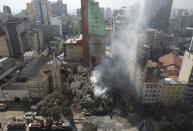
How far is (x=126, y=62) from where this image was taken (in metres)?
26.7

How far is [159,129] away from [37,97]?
16.3 meters

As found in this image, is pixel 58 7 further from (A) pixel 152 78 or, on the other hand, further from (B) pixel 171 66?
(A) pixel 152 78

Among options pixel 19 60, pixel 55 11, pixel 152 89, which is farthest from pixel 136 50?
pixel 55 11

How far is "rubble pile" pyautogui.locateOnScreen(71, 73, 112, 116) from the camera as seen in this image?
1895 centimetres

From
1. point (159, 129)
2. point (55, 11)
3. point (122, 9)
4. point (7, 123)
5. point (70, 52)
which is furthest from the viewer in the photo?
point (55, 11)

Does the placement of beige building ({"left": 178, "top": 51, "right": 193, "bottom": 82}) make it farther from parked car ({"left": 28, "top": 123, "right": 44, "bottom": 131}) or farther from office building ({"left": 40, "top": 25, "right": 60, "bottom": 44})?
office building ({"left": 40, "top": 25, "right": 60, "bottom": 44})

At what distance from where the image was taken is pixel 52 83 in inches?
890

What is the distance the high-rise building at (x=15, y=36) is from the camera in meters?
35.2

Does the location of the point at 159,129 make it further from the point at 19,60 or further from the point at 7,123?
the point at 19,60

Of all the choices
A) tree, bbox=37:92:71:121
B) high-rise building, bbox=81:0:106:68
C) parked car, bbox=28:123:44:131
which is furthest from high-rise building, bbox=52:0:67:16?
parked car, bbox=28:123:44:131

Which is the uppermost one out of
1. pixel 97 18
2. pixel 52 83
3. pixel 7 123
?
pixel 97 18

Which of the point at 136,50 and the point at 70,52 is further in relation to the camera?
the point at 70,52

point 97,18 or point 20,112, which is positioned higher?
point 97,18

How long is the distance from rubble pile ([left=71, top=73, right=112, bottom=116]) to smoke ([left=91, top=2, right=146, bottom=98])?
1040 millimetres
